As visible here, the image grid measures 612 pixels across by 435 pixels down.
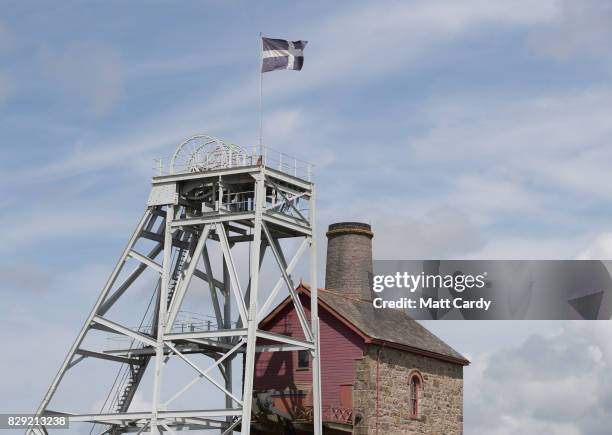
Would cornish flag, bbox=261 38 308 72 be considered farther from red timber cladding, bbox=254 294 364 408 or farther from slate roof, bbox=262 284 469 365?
red timber cladding, bbox=254 294 364 408

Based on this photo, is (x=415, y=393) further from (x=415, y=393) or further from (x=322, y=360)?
(x=322, y=360)

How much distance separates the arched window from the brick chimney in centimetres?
469

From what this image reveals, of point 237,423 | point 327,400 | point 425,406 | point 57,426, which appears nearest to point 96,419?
point 57,426

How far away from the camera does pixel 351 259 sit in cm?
6122

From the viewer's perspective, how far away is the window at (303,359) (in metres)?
57.0

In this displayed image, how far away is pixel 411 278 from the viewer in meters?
59.8

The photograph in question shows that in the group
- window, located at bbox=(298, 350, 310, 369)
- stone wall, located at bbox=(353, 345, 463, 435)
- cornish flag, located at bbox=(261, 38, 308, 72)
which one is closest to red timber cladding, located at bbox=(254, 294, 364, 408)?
window, located at bbox=(298, 350, 310, 369)

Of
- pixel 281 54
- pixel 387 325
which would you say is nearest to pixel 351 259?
pixel 387 325

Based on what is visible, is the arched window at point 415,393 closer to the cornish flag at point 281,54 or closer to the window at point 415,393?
the window at point 415,393

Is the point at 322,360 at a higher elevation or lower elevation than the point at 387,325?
lower

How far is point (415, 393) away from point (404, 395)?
120cm

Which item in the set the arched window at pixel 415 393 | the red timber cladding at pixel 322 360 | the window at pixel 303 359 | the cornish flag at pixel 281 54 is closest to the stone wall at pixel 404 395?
the arched window at pixel 415 393

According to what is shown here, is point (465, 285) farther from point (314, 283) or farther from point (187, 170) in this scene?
point (187, 170)

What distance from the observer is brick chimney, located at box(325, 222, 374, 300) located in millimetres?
60938
